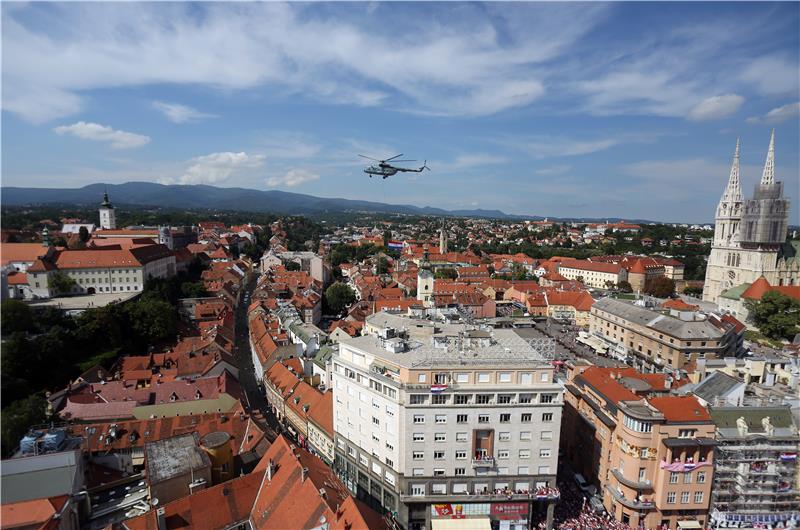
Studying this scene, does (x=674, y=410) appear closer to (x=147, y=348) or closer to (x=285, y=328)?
(x=285, y=328)

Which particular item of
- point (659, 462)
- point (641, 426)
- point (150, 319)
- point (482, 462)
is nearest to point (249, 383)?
point (150, 319)

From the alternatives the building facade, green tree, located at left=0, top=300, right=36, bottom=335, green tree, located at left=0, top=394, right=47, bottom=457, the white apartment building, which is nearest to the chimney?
green tree, located at left=0, top=394, right=47, bottom=457

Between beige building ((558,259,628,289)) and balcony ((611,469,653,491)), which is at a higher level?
beige building ((558,259,628,289))

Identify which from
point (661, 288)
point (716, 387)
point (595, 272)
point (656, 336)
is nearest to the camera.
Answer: point (716, 387)

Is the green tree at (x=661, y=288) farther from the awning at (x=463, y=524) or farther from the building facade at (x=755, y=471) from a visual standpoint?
A: the awning at (x=463, y=524)

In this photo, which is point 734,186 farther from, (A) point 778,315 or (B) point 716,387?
(B) point 716,387

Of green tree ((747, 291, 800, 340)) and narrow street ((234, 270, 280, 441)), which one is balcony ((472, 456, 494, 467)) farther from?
green tree ((747, 291, 800, 340))
